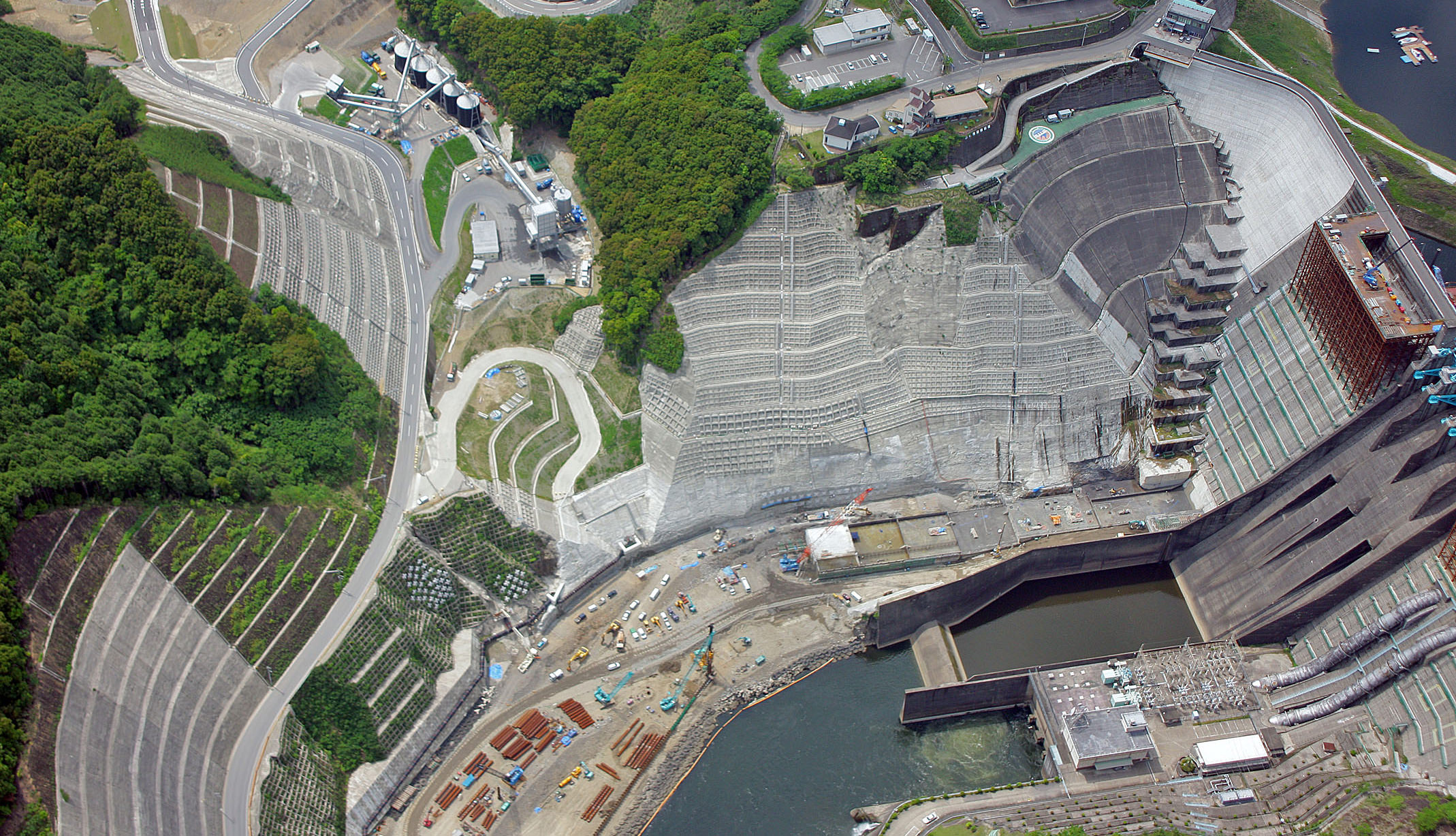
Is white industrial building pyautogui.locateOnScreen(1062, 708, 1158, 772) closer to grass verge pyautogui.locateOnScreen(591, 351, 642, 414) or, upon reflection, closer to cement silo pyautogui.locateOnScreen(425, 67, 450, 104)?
grass verge pyautogui.locateOnScreen(591, 351, 642, 414)

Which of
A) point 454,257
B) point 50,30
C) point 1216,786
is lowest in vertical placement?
point 1216,786

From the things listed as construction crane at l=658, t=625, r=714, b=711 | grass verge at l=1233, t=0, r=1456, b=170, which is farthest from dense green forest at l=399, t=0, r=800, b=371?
grass verge at l=1233, t=0, r=1456, b=170

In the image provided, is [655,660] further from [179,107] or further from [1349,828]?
[179,107]

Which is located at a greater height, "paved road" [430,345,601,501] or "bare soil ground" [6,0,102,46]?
"bare soil ground" [6,0,102,46]

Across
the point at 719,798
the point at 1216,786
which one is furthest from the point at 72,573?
the point at 1216,786

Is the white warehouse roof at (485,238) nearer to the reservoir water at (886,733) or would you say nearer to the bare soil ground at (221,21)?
the bare soil ground at (221,21)

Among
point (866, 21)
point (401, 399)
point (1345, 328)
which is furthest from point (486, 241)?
point (1345, 328)
